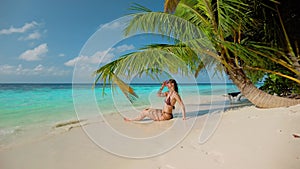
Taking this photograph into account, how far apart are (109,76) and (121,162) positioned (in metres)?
1.22

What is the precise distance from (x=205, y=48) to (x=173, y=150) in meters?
1.62

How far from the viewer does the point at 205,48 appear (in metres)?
2.94

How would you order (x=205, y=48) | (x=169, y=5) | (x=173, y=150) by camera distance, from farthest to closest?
(x=169, y=5) < (x=205, y=48) < (x=173, y=150)

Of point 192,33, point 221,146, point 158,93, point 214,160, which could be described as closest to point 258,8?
point 192,33

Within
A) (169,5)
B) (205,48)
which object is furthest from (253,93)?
(169,5)

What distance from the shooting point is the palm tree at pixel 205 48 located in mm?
2535

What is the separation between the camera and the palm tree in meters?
2.54

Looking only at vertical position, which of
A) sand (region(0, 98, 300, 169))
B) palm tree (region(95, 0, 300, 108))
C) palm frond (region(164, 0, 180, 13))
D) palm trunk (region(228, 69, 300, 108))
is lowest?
sand (region(0, 98, 300, 169))

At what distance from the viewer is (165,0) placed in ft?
14.7

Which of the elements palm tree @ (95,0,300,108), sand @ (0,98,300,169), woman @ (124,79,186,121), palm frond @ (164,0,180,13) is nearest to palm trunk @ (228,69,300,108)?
palm tree @ (95,0,300,108)

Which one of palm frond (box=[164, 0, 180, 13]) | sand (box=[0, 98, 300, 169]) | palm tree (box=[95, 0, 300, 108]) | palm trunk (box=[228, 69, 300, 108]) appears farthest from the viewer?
palm frond (box=[164, 0, 180, 13])

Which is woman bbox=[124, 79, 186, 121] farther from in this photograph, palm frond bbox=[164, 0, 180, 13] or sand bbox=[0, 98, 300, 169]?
palm frond bbox=[164, 0, 180, 13]

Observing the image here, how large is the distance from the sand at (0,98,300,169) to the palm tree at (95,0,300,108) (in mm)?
773

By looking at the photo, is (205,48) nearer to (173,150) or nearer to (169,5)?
(173,150)
